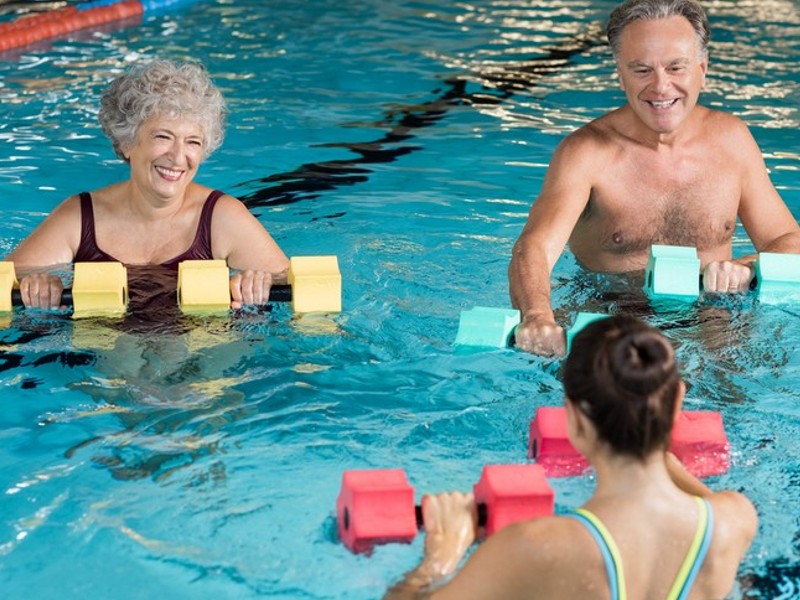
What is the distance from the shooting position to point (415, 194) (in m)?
6.53

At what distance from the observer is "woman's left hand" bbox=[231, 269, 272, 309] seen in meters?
4.34

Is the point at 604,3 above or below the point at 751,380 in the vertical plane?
above

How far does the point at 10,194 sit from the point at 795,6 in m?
7.78

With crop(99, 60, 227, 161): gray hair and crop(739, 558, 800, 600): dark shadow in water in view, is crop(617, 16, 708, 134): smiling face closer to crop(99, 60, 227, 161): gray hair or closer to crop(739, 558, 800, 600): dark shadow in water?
crop(99, 60, 227, 161): gray hair

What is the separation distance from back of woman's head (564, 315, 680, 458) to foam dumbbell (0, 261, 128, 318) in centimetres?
226

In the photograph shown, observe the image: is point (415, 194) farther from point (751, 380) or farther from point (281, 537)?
point (281, 537)

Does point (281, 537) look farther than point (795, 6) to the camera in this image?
Answer: No

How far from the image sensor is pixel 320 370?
4223 mm

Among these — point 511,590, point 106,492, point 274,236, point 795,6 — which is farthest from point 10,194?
point 795,6

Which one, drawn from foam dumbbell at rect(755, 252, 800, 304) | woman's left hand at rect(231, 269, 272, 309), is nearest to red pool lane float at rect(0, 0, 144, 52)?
woman's left hand at rect(231, 269, 272, 309)

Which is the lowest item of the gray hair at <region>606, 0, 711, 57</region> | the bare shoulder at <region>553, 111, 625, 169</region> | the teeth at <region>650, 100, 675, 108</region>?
the bare shoulder at <region>553, 111, 625, 169</region>

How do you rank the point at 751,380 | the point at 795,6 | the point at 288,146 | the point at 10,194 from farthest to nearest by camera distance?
the point at 795,6
the point at 288,146
the point at 10,194
the point at 751,380

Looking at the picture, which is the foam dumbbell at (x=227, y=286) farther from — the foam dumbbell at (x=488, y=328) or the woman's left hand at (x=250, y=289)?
the foam dumbbell at (x=488, y=328)

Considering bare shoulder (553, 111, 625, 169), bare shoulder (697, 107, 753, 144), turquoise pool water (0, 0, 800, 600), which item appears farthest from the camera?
bare shoulder (697, 107, 753, 144)
